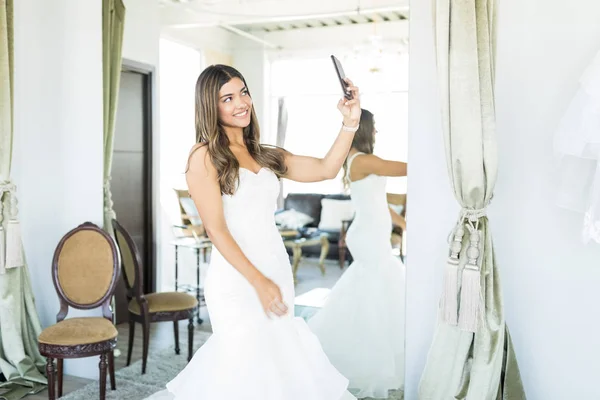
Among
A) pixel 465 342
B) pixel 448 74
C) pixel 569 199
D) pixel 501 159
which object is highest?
pixel 448 74

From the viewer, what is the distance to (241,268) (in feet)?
6.86

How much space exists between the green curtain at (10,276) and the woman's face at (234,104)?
183 cm

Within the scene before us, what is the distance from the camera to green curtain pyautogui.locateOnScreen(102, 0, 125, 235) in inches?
147

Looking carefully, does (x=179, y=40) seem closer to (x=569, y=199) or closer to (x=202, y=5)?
(x=202, y=5)

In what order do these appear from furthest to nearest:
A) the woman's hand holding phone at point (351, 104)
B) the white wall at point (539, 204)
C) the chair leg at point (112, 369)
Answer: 1. the chair leg at point (112, 369)
2. the white wall at point (539, 204)
3. the woman's hand holding phone at point (351, 104)

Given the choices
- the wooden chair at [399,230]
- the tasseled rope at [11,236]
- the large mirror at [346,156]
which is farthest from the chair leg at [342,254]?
the tasseled rope at [11,236]

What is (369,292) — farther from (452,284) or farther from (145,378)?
(145,378)

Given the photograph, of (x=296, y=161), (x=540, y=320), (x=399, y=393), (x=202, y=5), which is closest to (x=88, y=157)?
(x=202, y=5)

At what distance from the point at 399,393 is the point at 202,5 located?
8.03 feet

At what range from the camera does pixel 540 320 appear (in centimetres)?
257

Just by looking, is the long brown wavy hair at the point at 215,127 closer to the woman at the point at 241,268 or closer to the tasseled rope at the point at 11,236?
the woman at the point at 241,268

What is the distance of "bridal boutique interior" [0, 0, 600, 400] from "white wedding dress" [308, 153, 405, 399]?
71 millimetres

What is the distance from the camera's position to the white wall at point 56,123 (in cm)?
362

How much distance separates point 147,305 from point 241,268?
1.71 m
